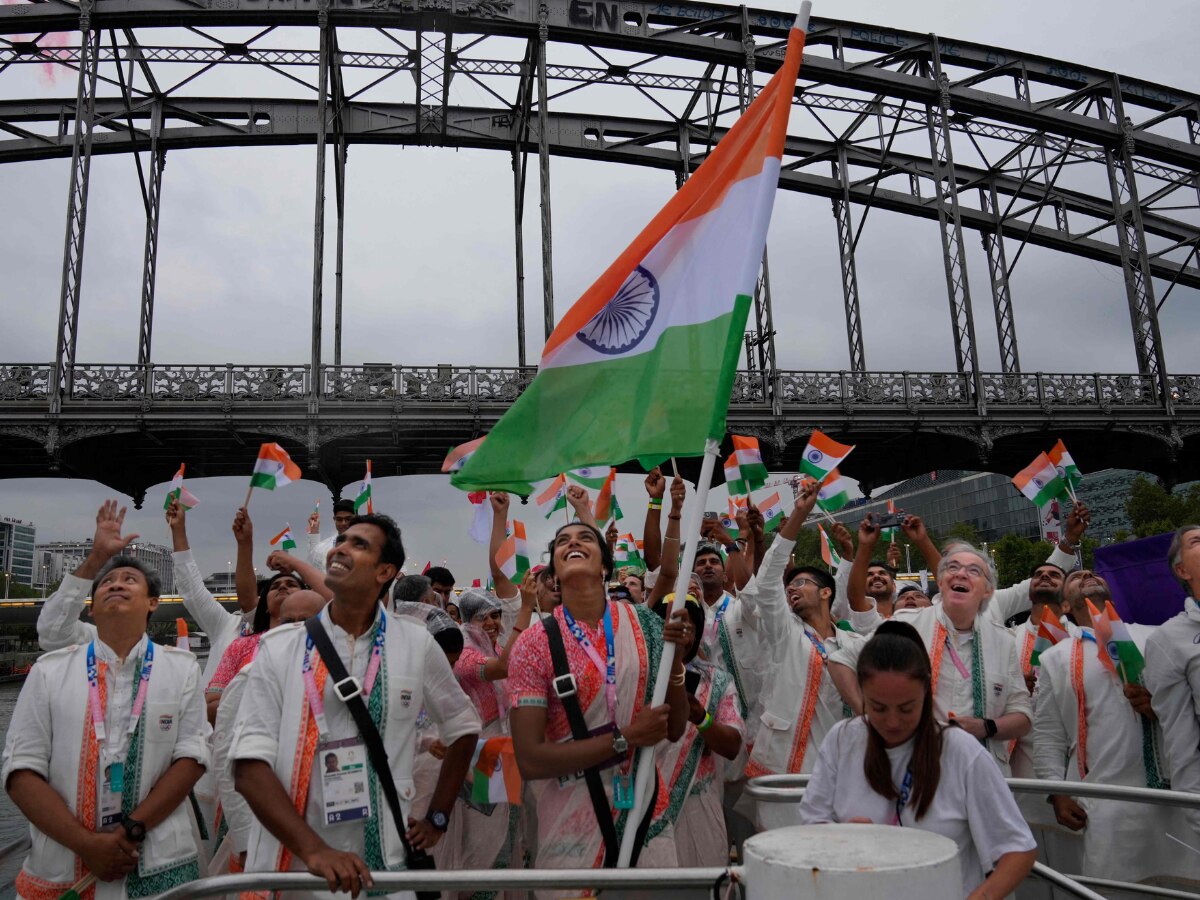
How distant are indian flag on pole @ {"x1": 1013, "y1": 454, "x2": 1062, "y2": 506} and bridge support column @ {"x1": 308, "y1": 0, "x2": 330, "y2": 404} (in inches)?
487

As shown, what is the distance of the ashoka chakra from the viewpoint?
12.2 ft

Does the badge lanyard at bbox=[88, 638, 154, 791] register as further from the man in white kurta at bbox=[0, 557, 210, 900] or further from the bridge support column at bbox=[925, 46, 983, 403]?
the bridge support column at bbox=[925, 46, 983, 403]

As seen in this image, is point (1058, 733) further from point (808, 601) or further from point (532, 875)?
point (532, 875)

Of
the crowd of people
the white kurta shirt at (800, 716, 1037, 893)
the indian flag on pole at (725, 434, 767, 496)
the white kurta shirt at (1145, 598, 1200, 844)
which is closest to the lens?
the white kurta shirt at (800, 716, 1037, 893)

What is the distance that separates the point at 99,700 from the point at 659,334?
7.79ft

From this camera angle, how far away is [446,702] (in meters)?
3.01

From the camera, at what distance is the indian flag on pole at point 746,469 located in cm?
670

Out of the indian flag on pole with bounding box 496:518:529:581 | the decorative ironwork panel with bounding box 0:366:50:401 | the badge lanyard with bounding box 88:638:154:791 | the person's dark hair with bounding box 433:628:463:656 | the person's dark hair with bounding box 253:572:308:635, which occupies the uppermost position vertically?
the decorative ironwork panel with bounding box 0:366:50:401

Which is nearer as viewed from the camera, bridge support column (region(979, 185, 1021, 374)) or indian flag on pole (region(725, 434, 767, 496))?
indian flag on pole (region(725, 434, 767, 496))

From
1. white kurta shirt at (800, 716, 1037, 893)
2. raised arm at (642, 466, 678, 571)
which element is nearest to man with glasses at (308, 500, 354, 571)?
raised arm at (642, 466, 678, 571)

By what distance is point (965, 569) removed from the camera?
4.15m

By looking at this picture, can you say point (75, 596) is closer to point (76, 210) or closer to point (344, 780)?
point (344, 780)

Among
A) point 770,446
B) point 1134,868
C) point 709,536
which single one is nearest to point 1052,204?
point 770,446

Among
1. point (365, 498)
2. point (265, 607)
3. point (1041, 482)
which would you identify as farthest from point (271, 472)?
point (1041, 482)
